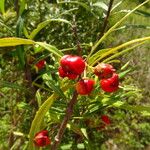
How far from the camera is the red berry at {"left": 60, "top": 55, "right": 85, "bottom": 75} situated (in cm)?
96

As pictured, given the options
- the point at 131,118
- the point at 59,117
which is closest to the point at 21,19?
the point at 59,117

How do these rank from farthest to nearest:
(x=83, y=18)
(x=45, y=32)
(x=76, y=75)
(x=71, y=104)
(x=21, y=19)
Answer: (x=83, y=18), (x=45, y=32), (x=21, y=19), (x=71, y=104), (x=76, y=75)

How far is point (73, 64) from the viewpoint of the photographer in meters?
0.95

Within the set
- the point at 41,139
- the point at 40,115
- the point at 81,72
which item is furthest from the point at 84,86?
the point at 41,139

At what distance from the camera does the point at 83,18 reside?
3070mm

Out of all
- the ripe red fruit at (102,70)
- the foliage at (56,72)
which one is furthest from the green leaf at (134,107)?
the ripe red fruit at (102,70)

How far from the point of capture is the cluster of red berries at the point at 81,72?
3.18 feet

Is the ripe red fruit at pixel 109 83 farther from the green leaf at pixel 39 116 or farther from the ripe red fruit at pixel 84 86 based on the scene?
the green leaf at pixel 39 116

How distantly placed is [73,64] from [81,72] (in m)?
0.05

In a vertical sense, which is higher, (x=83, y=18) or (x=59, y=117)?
(x=83, y=18)

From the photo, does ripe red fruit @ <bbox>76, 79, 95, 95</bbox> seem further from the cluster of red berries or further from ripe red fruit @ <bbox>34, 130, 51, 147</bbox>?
ripe red fruit @ <bbox>34, 130, 51, 147</bbox>

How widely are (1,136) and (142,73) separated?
3.72 metres

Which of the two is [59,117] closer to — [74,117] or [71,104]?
[74,117]

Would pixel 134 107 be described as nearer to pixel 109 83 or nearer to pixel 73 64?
pixel 109 83
